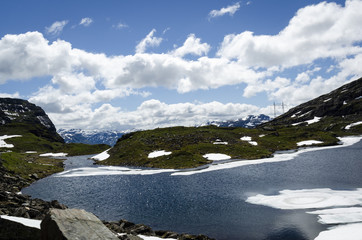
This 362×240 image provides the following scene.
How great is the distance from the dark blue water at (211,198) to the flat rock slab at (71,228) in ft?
54.2

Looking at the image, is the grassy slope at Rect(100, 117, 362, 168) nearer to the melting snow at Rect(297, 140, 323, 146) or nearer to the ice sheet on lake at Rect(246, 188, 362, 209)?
the melting snow at Rect(297, 140, 323, 146)

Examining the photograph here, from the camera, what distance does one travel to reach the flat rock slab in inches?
682

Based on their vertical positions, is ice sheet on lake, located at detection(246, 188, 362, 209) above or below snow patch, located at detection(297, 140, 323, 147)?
below

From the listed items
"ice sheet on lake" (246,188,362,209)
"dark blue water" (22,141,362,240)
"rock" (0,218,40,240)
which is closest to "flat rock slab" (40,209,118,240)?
"rock" (0,218,40,240)

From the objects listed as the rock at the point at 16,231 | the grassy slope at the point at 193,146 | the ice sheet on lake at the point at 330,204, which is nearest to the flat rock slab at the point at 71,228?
the rock at the point at 16,231

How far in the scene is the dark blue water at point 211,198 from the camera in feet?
108

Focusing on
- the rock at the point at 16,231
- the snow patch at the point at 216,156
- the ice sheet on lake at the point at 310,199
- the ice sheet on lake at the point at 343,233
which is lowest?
the ice sheet on lake at the point at 343,233

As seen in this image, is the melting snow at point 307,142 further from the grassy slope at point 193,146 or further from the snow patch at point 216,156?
the snow patch at point 216,156

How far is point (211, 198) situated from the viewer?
48.1m

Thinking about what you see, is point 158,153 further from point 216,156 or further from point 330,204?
point 330,204

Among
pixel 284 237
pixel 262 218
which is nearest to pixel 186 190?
pixel 262 218

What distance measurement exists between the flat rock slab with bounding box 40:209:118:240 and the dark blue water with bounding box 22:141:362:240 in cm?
1652

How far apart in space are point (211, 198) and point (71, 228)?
3365 centimetres

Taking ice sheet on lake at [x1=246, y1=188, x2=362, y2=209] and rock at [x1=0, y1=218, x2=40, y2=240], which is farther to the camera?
ice sheet on lake at [x1=246, y1=188, x2=362, y2=209]
